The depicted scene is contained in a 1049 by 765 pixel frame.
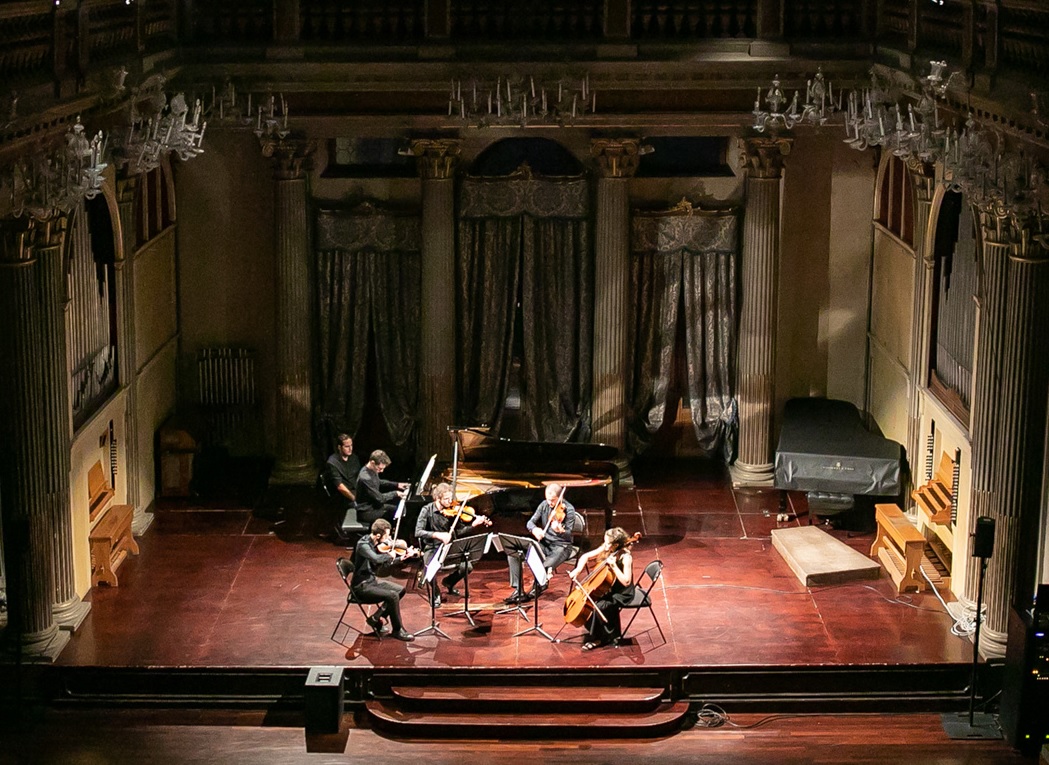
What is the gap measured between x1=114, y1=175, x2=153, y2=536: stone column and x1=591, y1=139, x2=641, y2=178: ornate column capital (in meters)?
4.54

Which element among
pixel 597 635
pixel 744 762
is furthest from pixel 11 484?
pixel 744 762

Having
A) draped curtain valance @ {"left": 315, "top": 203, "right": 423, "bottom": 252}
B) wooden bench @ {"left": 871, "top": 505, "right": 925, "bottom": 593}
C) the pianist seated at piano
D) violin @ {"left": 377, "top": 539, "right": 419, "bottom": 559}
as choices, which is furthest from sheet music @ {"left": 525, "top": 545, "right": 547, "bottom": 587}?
draped curtain valance @ {"left": 315, "top": 203, "right": 423, "bottom": 252}

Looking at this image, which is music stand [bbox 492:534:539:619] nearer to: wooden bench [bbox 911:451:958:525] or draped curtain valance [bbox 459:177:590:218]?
wooden bench [bbox 911:451:958:525]

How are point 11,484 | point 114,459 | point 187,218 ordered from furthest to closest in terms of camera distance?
point 187,218
point 114,459
point 11,484

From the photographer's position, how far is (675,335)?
62.2 feet

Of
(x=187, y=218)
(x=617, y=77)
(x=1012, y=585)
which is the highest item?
(x=617, y=77)

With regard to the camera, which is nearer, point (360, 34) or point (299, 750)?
point (299, 750)

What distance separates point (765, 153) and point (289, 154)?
187 inches

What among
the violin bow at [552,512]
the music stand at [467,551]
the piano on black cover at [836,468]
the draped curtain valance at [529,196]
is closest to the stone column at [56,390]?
the music stand at [467,551]

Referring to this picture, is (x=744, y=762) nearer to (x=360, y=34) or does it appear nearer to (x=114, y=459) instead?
(x=114, y=459)

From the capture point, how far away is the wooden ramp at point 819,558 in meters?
16.0

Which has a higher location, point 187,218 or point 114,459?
point 187,218

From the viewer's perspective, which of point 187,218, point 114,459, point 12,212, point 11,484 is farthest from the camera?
point 187,218

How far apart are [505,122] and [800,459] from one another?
4.26 metres
